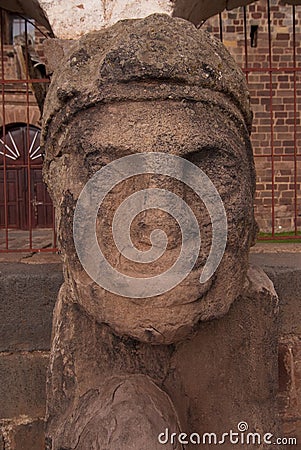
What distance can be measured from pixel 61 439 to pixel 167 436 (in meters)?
0.25

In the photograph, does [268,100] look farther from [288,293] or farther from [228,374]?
[228,374]

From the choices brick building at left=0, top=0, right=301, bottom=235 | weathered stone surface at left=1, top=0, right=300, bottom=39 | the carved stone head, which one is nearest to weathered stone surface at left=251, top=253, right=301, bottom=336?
the carved stone head

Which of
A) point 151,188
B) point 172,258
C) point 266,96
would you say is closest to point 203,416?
point 172,258

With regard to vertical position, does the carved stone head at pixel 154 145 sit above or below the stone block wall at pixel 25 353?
above

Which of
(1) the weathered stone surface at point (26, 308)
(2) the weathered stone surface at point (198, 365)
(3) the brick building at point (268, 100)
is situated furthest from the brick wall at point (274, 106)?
(2) the weathered stone surface at point (198, 365)

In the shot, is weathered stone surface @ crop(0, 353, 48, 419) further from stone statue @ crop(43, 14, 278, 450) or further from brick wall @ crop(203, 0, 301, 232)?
brick wall @ crop(203, 0, 301, 232)

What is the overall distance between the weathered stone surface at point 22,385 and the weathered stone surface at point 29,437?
1.7 inches

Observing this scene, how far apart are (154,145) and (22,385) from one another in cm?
128

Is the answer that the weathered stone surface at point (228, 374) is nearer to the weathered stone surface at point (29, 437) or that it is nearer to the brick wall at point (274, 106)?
the weathered stone surface at point (29, 437)

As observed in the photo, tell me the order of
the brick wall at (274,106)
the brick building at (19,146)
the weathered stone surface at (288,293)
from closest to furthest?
the weathered stone surface at (288,293)
the brick wall at (274,106)
the brick building at (19,146)

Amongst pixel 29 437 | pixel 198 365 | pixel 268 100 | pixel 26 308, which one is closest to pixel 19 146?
pixel 268 100

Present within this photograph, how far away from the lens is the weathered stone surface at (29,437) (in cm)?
195

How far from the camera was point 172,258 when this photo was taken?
1.08m

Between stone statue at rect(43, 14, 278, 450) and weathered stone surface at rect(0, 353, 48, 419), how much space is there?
730mm
